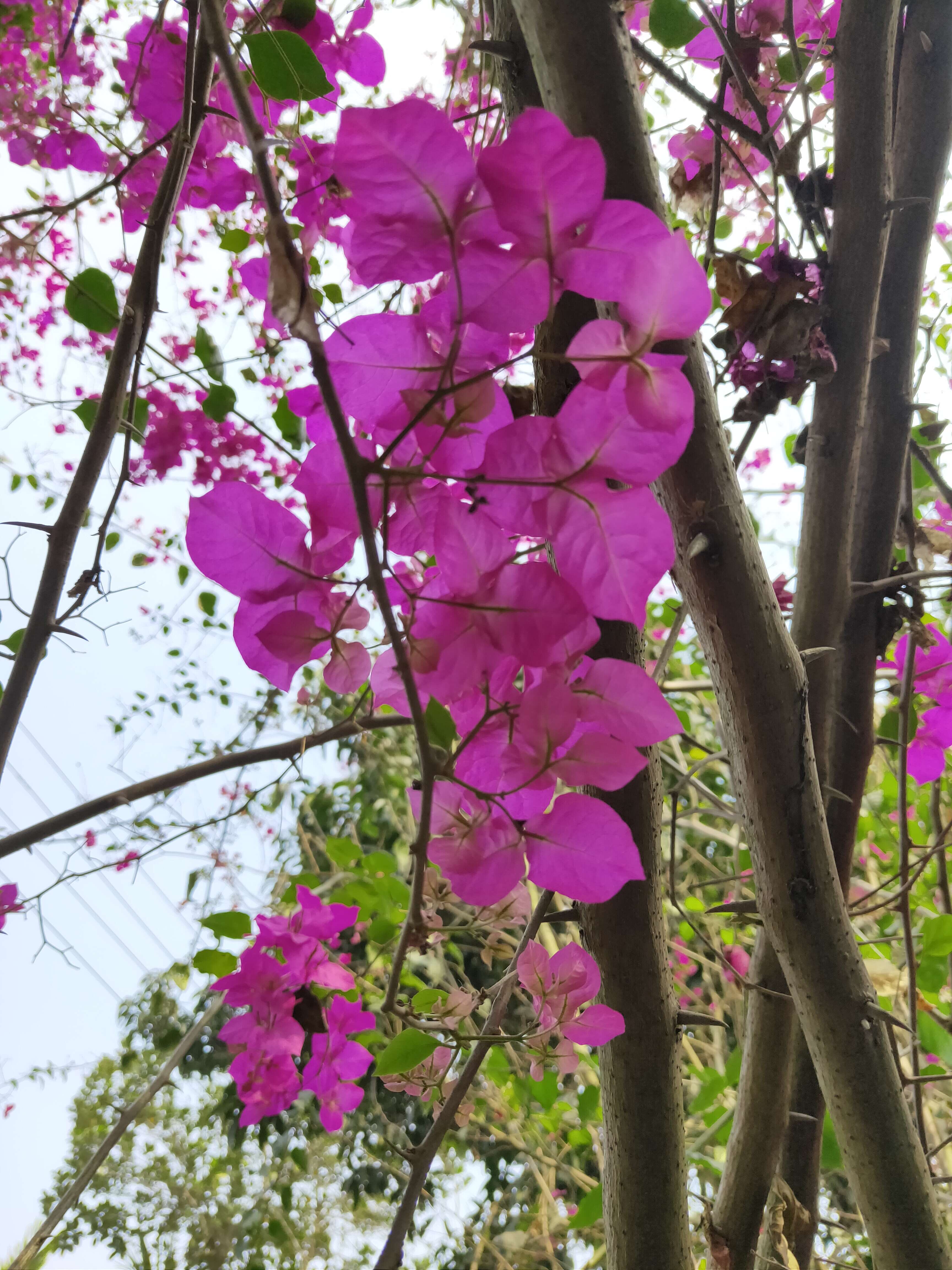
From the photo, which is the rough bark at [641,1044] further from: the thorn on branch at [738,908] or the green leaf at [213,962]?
the green leaf at [213,962]

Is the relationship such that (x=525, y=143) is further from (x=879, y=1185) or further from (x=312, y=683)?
(x=312, y=683)

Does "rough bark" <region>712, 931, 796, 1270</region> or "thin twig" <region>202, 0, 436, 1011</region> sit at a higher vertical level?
"rough bark" <region>712, 931, 796, 1270</region>

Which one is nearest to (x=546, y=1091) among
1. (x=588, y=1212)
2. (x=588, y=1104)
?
(x=588, y=1104)

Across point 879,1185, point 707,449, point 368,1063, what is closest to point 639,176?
point 707,449

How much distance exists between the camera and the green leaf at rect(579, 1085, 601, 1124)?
35.7 inches

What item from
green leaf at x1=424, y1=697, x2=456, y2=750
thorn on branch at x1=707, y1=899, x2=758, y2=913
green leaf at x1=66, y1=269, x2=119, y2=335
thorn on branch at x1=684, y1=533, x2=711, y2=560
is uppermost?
green leaf at x1=66, y1=269, x2=119, y2=335

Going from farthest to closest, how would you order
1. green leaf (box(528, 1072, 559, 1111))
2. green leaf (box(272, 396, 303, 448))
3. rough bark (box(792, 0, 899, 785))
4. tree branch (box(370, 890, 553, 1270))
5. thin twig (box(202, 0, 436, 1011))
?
green leaf (box(528, 1072, 559, 1111)) < green leaf (box(272, 396, 303, 448)) < rough bark (box(792, 0, 899, 785)) < tree branch (box(370, 890, 553, 1270)) < thin twig (box(202, 0, 436, 1011))

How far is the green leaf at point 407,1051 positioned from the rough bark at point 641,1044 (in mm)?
96

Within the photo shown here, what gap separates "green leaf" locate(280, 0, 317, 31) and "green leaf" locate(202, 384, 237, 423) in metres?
0.24

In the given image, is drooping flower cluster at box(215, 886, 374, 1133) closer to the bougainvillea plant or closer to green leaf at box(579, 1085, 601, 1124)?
the bougainvillea plant

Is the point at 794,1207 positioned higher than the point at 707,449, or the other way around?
the point at 707,449

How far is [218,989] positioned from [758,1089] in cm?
41

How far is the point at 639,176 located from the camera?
320 millimetres

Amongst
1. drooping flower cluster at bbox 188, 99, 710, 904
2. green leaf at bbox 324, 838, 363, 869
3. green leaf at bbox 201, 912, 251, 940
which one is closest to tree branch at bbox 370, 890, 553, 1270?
drooping flower cluster at bbox 188, 99, 710, 904
